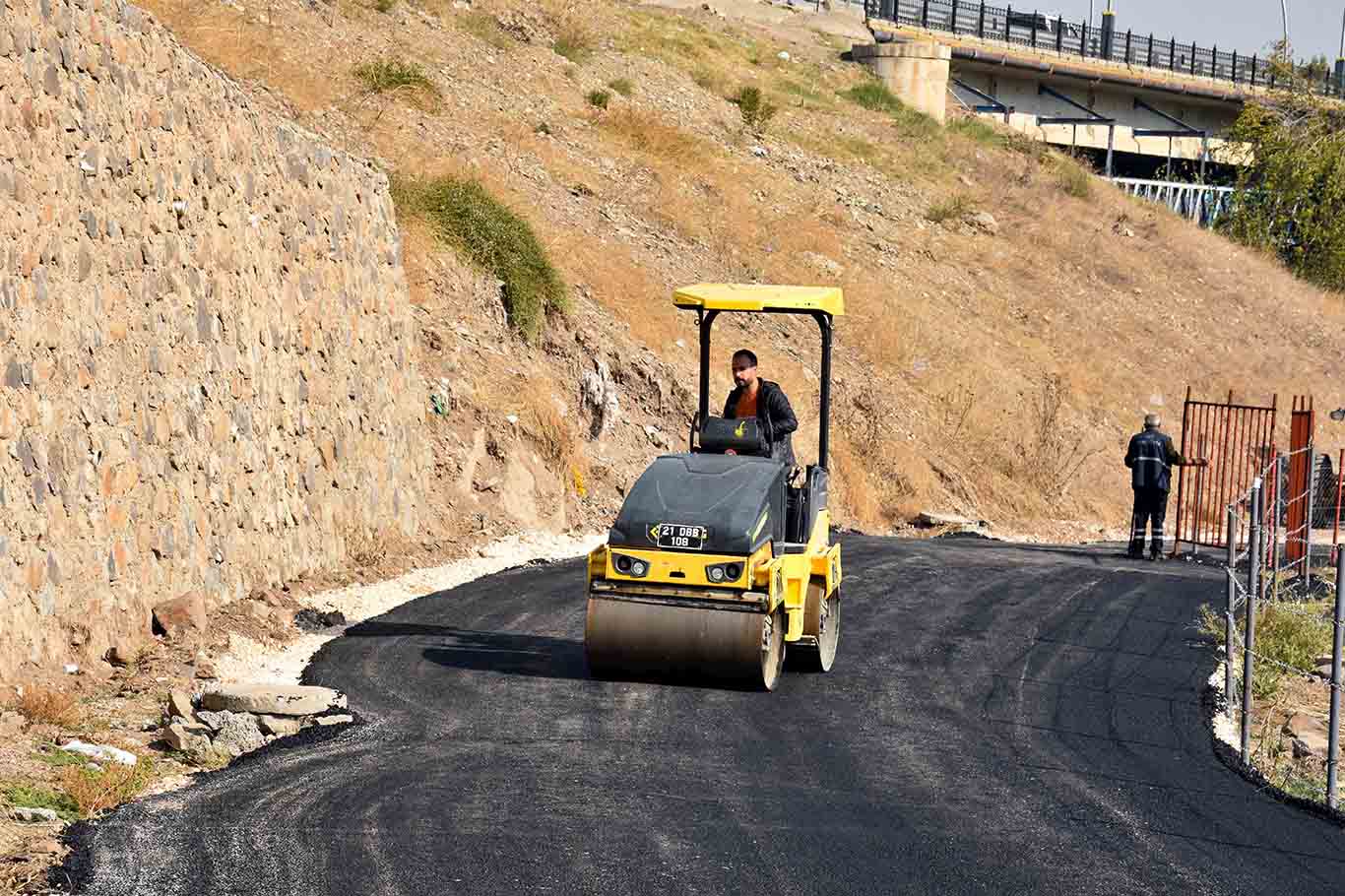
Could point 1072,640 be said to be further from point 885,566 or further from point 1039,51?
point 1039,51

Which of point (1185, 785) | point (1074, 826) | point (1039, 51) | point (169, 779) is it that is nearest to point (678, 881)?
point (1074, 826)

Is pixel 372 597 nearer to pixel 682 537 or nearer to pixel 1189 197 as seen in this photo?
pixel 682 537

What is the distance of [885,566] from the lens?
1981cm

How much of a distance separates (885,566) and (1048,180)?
34.5 metres

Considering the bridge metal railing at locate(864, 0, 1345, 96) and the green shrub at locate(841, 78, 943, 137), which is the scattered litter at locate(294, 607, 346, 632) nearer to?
the green shrub at locate(841, 78, 943, 137)

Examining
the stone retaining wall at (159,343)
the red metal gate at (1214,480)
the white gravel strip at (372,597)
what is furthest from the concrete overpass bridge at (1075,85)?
the stone retaining wall at (159,343)

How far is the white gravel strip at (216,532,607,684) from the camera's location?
1223 cm

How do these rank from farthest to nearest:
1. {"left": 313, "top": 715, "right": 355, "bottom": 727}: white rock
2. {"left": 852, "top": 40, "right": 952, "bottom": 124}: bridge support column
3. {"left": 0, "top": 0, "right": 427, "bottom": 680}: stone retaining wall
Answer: {"left": 852, "top": 40, "right": 952, "bottom": 124}: bridge support column, {"left": 0, "top": 0, "right": 427, "bottom": 680}: stone retaining wall, {"left": 313, "top": 715, "right": 355, "bottom": 727}: white rock

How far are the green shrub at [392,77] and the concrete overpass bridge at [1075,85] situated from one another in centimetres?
2624

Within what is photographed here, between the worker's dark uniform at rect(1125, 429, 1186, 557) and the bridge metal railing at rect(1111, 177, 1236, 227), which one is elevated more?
the bridge metal railing at rect(1111, 177, 1236, 227)

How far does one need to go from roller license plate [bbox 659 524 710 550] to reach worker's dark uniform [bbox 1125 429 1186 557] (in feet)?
45.3

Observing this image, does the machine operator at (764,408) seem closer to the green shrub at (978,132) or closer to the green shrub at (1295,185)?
the green shrub at (978,132)

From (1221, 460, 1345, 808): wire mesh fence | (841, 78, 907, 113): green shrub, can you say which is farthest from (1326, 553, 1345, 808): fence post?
(841, 78, 907, 113): green shrub

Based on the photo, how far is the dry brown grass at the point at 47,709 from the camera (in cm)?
984
